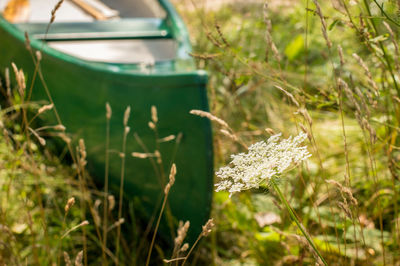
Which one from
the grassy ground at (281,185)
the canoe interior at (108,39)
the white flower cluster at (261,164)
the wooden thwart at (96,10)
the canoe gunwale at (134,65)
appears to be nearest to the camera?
the white flower cluster at (261,164)

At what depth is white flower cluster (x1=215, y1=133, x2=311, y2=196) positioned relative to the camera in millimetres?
715

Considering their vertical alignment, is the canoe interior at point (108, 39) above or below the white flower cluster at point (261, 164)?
above

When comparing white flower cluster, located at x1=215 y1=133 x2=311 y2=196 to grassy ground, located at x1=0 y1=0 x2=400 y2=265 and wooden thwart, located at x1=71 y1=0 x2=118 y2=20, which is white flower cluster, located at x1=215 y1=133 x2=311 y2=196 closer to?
grassy ground, located at x1=0 y1=0 x2=400 y2=265

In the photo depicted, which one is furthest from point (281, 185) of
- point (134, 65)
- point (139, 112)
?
point (134, 65)

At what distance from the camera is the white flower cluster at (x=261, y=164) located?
2.35 ft

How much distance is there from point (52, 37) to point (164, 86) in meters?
1.43

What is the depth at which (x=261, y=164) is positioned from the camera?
75 cm

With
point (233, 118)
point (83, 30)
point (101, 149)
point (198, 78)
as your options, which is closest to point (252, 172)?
point (198, 78)

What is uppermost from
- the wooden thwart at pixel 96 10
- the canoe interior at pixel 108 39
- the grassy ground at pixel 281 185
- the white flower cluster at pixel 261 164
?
the wooden thwart at pixel 96 10

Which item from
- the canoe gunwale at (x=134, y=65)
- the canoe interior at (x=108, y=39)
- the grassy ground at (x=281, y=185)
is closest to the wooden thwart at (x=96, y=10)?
the canoe interior at (x=108, y=39)

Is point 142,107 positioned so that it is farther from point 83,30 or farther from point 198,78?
point 83,30

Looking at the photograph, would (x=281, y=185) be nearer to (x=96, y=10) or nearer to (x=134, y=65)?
(x=134, y=65)

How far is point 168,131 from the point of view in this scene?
2.21 meters

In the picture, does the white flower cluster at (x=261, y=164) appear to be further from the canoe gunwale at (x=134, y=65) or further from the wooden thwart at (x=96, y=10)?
the wooden thwart at (x=96, y=10)
